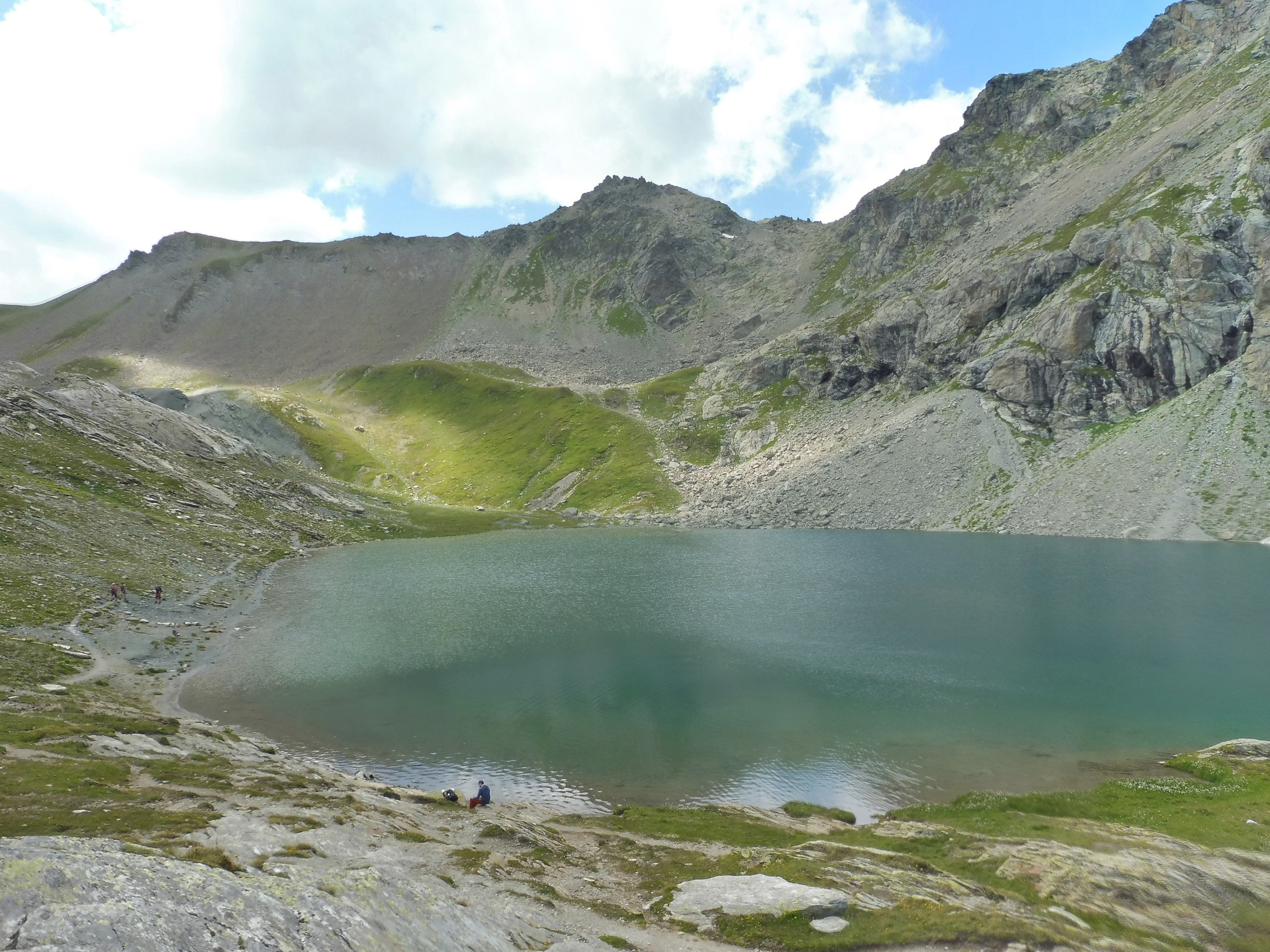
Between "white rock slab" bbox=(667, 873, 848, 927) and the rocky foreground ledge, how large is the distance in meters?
0.07

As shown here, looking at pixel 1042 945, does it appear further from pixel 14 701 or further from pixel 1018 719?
pixel 14 701

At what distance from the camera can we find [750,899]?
17.2 m

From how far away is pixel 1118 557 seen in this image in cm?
8188

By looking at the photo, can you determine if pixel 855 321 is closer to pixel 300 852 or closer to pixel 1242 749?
pixel 1242 749

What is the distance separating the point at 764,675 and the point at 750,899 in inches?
1110

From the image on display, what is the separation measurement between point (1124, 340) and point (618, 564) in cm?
11220

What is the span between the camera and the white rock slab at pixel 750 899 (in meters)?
16.5

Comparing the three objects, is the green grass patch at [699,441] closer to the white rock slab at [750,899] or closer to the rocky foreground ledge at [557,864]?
the rocky foreground ledge at [557,864]

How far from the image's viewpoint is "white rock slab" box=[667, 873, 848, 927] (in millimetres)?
16453

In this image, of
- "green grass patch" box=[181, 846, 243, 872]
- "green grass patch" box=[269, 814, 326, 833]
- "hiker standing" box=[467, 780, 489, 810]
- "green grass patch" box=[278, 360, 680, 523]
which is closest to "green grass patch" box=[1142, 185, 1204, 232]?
"green grass patch" box=[278, 360, 680, 523]

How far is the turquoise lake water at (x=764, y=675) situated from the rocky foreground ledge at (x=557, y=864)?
3770 mm

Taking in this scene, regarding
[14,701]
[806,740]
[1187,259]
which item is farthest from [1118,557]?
[14,701]

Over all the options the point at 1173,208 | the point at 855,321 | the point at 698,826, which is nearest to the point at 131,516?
the point at 698,826

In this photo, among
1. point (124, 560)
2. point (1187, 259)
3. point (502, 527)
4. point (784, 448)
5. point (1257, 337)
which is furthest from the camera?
point (784, 448)
